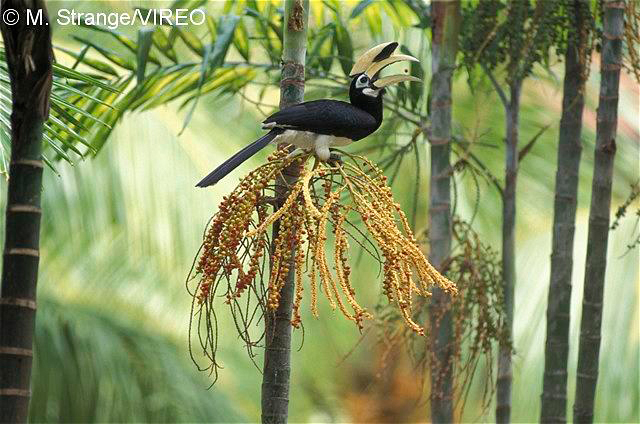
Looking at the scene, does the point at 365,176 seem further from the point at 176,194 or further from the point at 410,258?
the point at 176,194

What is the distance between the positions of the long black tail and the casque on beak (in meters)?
0.17

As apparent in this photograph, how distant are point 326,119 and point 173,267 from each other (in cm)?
465

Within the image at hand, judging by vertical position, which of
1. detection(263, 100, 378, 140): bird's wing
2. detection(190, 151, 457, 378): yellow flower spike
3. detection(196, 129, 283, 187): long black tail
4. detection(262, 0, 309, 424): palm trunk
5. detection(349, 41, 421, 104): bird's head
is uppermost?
detection(349, 41, 421, 104): bird's head

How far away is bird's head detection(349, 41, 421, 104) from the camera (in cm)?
167

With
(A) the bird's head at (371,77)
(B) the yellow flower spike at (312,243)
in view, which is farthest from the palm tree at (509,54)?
(B) the yellow flower spike at (312,243)

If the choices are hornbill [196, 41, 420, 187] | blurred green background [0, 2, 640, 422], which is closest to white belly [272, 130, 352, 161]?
hornbill [196, 41, 420, 187]

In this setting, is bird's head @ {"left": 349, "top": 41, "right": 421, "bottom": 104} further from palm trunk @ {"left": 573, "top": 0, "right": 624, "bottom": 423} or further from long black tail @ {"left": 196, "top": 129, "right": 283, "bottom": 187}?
palm trunk @ {"left": 573, "top": 0, "right": 624, "bottom": 423}

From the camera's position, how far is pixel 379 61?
1.67 meters

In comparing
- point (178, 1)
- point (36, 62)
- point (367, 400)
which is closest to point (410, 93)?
point (178, 1)

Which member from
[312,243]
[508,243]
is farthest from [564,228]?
[312,243]

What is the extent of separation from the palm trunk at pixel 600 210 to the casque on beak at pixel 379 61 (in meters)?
0.64

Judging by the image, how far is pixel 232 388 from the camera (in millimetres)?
6652

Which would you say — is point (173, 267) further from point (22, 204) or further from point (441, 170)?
point (22, 204)

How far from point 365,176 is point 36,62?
0.47 metres
